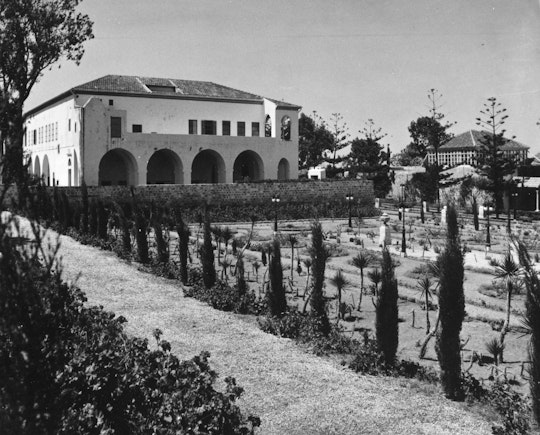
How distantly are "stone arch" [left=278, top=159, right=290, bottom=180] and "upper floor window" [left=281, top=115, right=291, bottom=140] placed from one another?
1.80 m

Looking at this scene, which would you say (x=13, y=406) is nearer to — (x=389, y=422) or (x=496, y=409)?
(x=389, y=422)

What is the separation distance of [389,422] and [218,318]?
4.98 metres

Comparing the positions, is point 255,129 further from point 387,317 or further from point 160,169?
point 387,317

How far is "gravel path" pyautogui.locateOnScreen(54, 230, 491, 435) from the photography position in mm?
6215

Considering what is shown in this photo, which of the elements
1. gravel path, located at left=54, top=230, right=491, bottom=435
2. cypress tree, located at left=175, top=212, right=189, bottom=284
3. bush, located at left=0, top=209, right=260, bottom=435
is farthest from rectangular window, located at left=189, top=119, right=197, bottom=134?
bush, located at left=0, top=209, right=260, bottom=435

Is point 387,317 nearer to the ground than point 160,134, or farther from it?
nearer to the ground

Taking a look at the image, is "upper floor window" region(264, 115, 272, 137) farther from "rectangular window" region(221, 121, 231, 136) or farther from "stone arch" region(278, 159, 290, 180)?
"rectangular window" region(221, 121, 231, 136)

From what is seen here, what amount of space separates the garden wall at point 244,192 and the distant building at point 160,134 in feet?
8.43

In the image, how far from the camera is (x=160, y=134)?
117ft

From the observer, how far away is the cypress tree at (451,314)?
7.09 metres

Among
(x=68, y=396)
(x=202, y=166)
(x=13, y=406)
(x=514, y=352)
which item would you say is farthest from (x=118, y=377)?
(x=202, y=166)

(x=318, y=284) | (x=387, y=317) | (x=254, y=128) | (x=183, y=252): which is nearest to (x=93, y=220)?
(x=183, y=252)

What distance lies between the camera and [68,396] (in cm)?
494

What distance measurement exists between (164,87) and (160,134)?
6665mm
